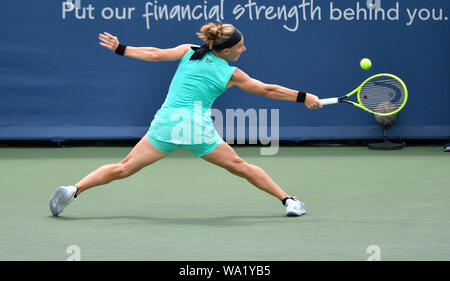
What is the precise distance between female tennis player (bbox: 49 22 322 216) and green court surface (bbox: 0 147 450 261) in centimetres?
33

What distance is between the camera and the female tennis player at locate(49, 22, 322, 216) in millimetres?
5578

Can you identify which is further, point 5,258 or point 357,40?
point 357,40

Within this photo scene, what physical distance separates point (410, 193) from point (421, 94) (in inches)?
139

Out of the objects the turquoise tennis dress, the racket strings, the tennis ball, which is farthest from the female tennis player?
the tennis ball

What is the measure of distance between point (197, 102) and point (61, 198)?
3.78 feet

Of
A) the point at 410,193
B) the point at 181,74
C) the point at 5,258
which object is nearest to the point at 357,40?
the point at 410,193

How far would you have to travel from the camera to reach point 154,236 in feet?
16.8

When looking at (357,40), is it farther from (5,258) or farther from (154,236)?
(5,258)

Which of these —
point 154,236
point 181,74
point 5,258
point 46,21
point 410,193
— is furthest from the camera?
point 46,21

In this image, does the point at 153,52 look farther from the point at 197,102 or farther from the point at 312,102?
the point at 312,102

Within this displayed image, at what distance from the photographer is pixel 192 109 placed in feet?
18.4

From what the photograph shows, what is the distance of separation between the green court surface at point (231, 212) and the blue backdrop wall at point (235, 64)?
3.00 ft

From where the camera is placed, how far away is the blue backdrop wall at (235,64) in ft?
32.3

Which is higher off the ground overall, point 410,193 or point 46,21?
point 46,21
